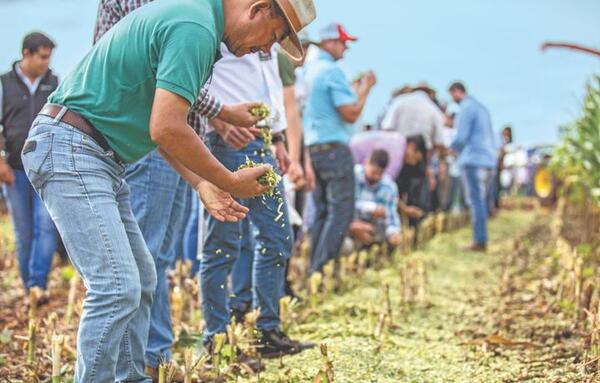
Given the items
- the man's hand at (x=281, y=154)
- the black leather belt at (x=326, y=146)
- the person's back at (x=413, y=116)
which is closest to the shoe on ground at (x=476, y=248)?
the person's back at (x=413, y=116)

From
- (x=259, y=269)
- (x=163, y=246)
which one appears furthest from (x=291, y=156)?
(x=163, y=246)

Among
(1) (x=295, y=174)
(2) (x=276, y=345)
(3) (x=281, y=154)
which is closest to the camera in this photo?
(2) (x=276, y=345)

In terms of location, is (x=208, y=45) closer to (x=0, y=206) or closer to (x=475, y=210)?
(x=475, y=210)

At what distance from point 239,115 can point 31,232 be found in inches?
124

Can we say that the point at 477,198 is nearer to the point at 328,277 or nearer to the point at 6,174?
the point at 328,277

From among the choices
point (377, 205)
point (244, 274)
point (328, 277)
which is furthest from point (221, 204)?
point (377, 205)

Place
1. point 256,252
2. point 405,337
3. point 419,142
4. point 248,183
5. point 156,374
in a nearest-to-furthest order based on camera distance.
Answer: point 248,183
point 156,374
point 256,252
point 405,337
point 419,142

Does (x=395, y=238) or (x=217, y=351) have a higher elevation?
(x=395, y=238)

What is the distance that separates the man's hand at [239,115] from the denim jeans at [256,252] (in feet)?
0.93

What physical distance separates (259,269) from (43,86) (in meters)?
2.79

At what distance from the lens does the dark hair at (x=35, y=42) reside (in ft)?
19.9

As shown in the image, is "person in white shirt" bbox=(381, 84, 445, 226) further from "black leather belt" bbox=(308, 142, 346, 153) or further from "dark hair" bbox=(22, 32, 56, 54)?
"dark hair" bbox=(22, 32, 56, 54)

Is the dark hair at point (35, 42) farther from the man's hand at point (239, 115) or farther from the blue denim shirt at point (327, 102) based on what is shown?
the man's hand at point (239, 115)

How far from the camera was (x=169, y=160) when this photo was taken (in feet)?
9.99
